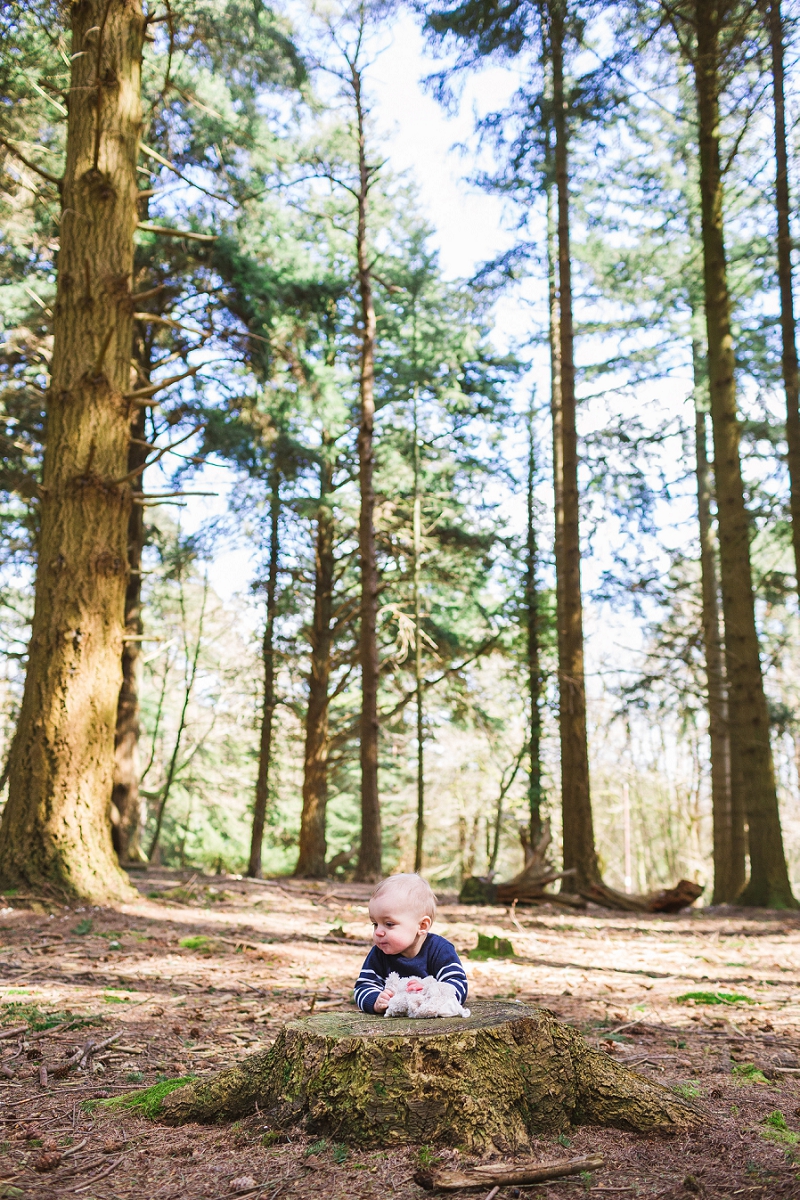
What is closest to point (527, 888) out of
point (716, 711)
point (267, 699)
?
point (716, 711)

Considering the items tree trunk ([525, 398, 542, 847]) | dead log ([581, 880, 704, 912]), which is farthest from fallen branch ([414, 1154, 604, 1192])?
tree trunk ([525, 398, 542, 847])

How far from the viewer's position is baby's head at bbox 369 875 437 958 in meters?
3.17

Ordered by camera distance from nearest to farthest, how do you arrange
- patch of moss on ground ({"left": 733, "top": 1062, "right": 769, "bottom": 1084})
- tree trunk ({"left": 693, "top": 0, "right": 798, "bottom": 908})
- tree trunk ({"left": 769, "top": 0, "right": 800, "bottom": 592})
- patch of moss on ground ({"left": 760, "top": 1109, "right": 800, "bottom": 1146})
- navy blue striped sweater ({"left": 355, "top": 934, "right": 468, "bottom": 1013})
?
patch of moss on ground ({"left": 760, "top": 1109, "right": 800, "bottom": 1146}), navy blue striped sweater ({"left": 355, "top": 934, "right": 468, "bottom": 1013}), patch of moss on ground ({"left": 733, "top": 1062, "right": 769, "bottom": 1084}), tree trunk ({"left": 693, "top": 0, "right": 798, "bottom": 908}), tree trunk ({"left": 769, "top": 0, "right": 800, "bottom": 592})

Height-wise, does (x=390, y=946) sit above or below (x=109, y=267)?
below

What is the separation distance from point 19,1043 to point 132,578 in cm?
1116

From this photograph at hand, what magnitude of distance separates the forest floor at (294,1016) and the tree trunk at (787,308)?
545 cm

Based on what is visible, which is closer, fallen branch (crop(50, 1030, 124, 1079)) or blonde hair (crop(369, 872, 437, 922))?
blonde hair (crop(369, 872, 437, 922))

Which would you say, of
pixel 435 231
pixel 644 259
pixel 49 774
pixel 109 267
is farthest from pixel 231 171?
pixel 49 774

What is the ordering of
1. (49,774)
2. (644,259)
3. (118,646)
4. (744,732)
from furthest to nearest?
(644,259) < (744,732) < (118,646) < (49,774)

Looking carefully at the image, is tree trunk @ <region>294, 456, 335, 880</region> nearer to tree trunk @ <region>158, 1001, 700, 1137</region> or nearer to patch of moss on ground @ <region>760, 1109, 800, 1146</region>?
tree trunk @ <region>158, 1001, 700, 1137</region>

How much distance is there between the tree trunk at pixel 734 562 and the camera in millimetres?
10945

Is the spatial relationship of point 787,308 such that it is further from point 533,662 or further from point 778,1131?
point 778,1131

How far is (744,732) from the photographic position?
11297 millimetres

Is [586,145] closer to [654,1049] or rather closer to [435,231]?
[435,231]
